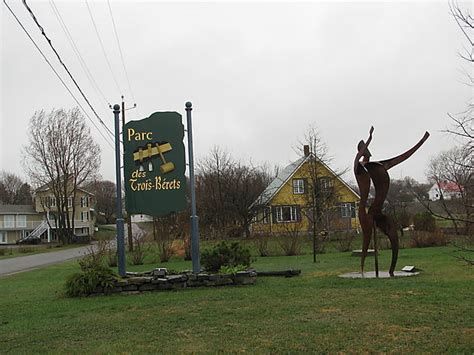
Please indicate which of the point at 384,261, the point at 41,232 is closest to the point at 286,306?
the point at 384,261

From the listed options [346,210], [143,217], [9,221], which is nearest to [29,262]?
[143,217]

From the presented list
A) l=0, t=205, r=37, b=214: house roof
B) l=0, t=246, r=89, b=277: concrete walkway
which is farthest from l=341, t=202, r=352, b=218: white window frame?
l=0, t=205, r=37, b=214: house roof

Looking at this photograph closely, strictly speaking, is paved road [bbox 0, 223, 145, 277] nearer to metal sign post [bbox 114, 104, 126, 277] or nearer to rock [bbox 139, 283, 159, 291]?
metal sign post [bbox 114, 104, 126, 277]

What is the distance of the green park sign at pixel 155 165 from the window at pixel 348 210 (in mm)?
34028

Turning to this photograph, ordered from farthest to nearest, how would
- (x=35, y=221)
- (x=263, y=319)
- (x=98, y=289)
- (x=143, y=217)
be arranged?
(x=35, y=221) → (x=143, y=217) → (x=98, y=289) → (x=263, y=319)

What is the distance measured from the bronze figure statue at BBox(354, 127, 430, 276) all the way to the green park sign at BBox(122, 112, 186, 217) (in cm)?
440

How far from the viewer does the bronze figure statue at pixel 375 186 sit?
500 inches

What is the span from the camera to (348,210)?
45625mm

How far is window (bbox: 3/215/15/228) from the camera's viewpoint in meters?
71.9

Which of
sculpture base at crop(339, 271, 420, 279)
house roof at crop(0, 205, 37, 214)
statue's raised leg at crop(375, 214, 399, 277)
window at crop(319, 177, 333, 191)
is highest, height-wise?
house roof at crop(0, 205, 37, 214)

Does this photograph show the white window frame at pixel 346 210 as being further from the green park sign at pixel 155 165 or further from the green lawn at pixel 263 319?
the green park sign at pixel 155 165

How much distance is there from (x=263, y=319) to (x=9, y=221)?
71.8 m

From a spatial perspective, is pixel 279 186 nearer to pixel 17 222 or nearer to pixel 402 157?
pixel 402 157

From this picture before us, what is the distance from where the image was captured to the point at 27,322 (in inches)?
347
